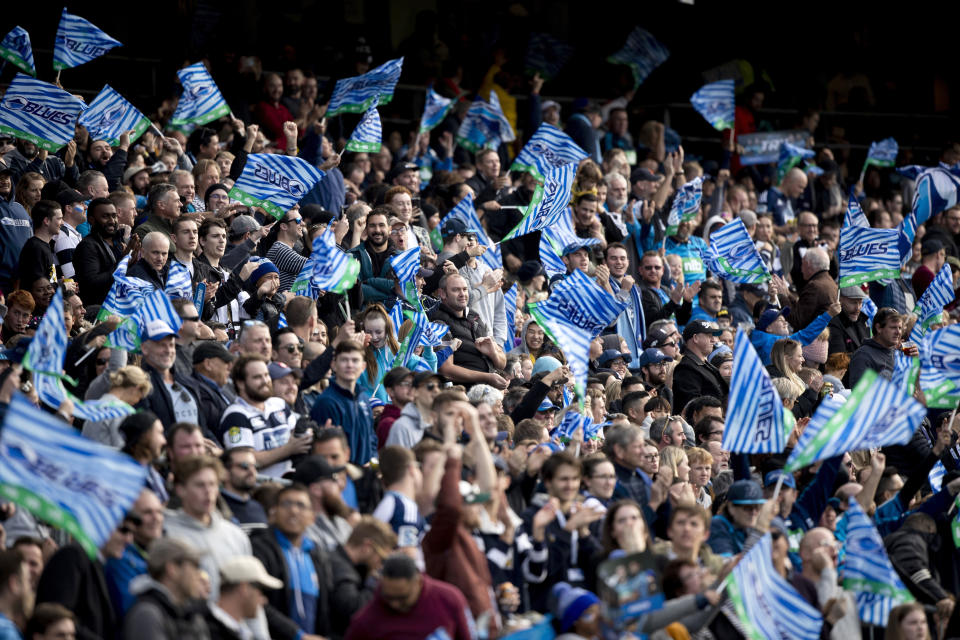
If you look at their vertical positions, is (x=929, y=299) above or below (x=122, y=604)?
below

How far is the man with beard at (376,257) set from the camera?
1264 centimetres

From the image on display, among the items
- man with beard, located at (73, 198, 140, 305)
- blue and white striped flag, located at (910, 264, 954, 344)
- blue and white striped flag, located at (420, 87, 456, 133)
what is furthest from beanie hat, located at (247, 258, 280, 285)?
blue and white striped flag, located at (420, 87, 456, 133)

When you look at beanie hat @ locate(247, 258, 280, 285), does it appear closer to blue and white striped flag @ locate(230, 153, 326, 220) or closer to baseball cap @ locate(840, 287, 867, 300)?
blue and white striped flag @ locate(230, 153, 326, 220)

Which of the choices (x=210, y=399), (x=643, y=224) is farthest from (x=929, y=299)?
(x=210, y=399)

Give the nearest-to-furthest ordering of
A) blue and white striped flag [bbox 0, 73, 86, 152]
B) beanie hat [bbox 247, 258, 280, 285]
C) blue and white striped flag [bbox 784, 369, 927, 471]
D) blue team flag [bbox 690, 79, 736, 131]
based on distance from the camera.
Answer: blue and white striped flag [bbox 784, 369, 927, 471] < beanie hat [bbox 247, 258, 280, 285] < blue and white striped flag [bbox 0, 73, 86, 152] < blue team flag [bbox 690, 79, 736, 131]

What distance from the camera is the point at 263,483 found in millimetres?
8688

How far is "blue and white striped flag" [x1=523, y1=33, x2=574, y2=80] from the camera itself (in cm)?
2081

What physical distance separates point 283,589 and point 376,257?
5.43 m

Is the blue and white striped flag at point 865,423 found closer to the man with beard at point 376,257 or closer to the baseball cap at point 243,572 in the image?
the baseball cap at point 243,572

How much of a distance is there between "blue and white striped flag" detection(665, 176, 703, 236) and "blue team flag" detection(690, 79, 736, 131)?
9.41 ft

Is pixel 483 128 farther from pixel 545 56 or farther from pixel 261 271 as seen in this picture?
pixel 261 271

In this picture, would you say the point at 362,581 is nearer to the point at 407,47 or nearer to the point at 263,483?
the point at 263,483

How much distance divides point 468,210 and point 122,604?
25.0ft

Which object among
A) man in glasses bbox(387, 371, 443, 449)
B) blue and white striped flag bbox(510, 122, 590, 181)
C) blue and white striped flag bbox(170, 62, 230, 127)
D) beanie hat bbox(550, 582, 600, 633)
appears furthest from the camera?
blue and white striped flag bbox(510, 122, 590, 181)
